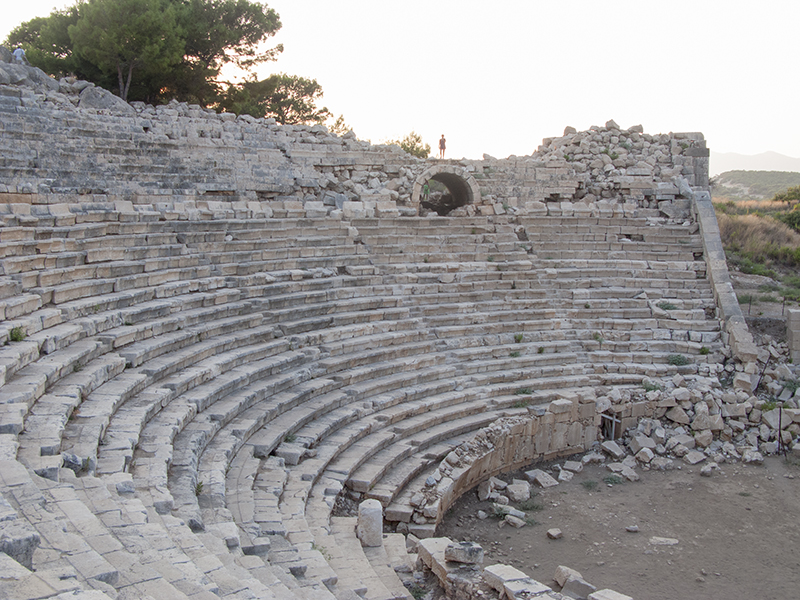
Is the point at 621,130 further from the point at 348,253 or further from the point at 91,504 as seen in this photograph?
the point at 91,504

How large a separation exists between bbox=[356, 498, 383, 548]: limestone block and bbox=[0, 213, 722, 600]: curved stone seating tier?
0.44ft

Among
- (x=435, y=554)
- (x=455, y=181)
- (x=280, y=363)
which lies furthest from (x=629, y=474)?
(x=455, y=181)

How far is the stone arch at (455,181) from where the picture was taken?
16578mm

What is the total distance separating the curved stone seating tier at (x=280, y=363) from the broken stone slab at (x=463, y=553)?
62cm

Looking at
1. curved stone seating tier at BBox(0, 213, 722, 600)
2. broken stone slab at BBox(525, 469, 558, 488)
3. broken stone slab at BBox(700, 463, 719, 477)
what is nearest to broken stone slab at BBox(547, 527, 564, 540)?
broken stone slab at BBox(525, 469, 558, 488)

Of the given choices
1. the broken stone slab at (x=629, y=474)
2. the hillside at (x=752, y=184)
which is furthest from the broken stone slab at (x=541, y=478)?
the hillside at (x=752, y=184)

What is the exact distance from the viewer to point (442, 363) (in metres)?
12.0

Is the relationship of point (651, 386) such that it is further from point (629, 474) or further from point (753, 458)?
point (629, 474)

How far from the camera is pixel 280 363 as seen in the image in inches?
388

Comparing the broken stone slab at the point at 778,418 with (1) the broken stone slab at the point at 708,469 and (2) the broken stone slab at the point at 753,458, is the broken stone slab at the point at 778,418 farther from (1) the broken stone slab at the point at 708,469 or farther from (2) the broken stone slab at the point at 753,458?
(1) the broken stone slab at the point at 708,469

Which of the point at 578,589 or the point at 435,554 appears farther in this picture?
the point at 578,589

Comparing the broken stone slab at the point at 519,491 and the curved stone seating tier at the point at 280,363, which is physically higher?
the curved stone seating tier at the point at 280,363

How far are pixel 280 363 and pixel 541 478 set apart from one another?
14.4 ft

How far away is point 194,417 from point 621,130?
15.8 meters
